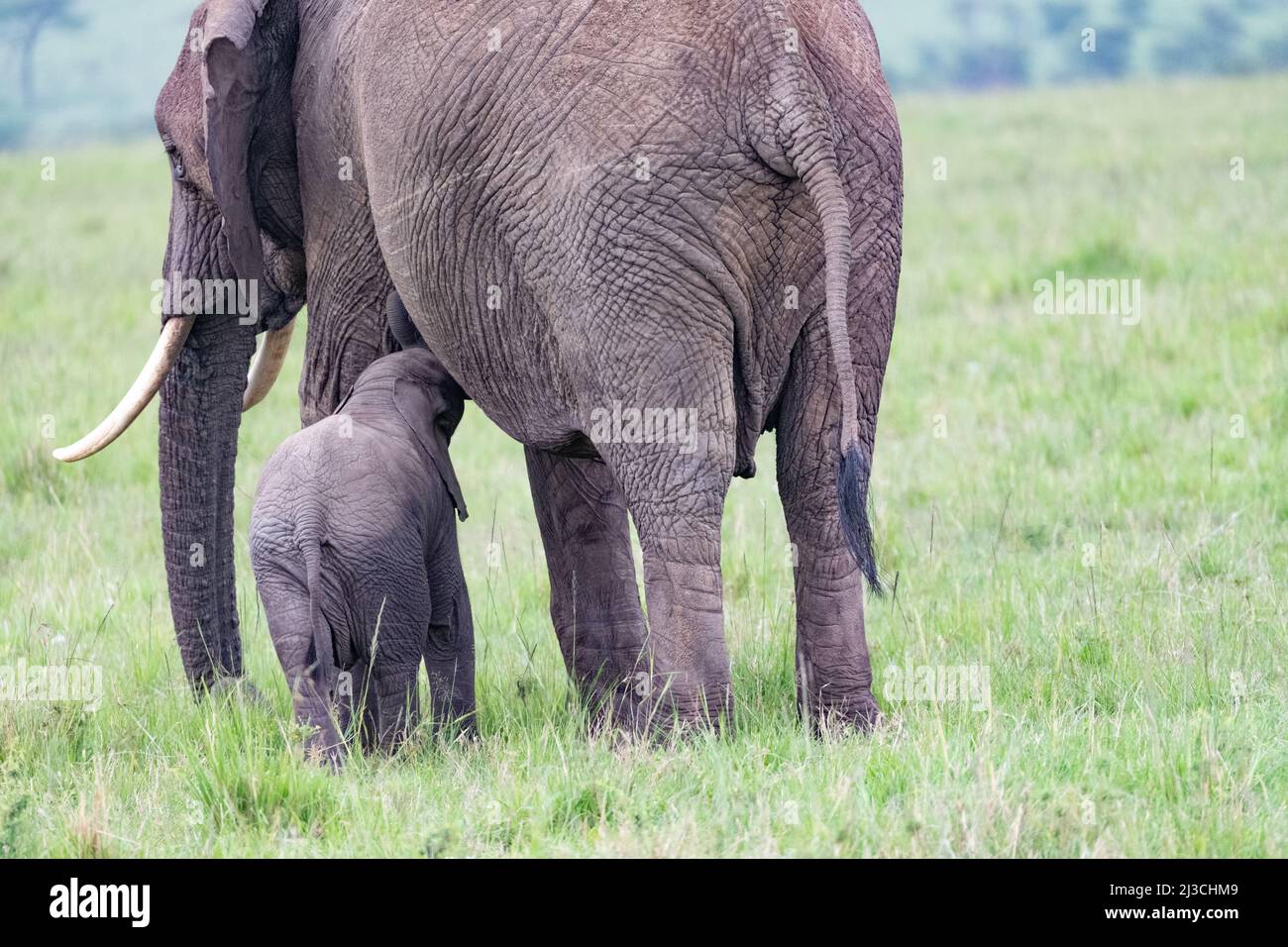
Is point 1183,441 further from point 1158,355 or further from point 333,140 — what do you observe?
point 333,140

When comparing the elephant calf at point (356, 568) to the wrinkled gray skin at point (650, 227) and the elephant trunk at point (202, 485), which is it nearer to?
the wrinkled gray skin at point (650, 227)

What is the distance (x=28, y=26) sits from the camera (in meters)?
51.0

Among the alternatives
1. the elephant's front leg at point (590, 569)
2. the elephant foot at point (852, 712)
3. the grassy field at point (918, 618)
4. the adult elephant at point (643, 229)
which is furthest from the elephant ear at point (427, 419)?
the elephant foot at point (852, 712)

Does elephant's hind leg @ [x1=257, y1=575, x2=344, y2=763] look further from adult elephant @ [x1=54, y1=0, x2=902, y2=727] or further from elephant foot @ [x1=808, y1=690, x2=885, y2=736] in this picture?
elephant foot @ [x1=808, y1=690, x2=885, y2=736]

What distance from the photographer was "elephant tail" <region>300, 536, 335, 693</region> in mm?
4930

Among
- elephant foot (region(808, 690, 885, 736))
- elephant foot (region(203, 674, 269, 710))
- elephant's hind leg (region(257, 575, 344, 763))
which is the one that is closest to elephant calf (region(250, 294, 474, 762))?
elephant's hind leg (region(257, 575, 344, 763))

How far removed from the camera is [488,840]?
4.12 metres

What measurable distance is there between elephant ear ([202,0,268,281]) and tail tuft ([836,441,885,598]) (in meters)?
2.24

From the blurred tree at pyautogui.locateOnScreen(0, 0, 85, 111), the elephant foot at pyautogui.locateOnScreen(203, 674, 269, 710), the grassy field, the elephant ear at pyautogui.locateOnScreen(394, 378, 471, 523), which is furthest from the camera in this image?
the blurred tree at pyautogui.locateOnScreen(0, 0, 85, 111)

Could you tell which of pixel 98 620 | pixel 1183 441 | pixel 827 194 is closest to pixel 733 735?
pixel 827 194

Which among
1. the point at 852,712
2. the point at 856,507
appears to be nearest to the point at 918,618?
the point at 852,712

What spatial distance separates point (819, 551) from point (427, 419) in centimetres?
133
